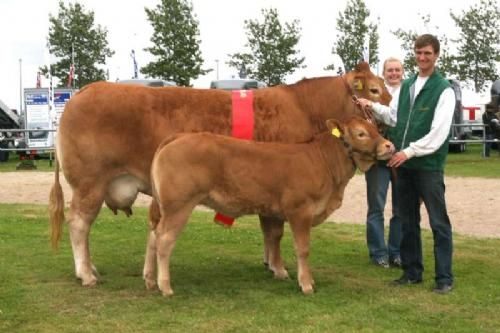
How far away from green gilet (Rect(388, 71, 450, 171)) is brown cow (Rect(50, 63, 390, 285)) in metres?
0.73

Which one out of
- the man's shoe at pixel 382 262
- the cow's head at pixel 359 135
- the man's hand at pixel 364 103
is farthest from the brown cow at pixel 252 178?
the man's shoe at pixel 382 262

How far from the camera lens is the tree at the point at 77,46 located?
41.2 metres

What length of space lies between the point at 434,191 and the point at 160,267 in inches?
100

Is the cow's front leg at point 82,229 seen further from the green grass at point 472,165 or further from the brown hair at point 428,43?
the green grass at point 472,165

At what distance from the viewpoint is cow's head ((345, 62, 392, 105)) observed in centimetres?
738

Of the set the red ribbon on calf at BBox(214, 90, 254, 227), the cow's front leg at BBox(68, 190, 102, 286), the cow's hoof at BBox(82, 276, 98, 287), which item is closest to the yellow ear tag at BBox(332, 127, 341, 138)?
the red ribbon on calf at BBox(214, 90, 254, 227)

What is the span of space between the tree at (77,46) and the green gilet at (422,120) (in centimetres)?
3623

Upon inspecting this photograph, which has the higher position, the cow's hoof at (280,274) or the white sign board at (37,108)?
the white sign board at (37,108)

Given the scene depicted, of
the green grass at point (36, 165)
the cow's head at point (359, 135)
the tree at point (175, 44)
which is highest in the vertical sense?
the tree at point (175, 44)

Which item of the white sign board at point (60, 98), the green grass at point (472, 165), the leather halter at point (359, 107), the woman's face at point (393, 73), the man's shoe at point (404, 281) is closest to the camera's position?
the man's shoe at point (404, 281)

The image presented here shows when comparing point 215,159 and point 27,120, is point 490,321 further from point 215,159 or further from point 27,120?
point 27,120

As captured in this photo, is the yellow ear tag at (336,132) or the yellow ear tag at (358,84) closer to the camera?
→ the yellow ear tag at (336,132)

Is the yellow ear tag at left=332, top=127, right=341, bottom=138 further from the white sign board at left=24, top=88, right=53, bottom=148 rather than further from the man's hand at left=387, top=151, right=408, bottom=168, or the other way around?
the white sign board at left=24, top=88, right=53, bottom=148

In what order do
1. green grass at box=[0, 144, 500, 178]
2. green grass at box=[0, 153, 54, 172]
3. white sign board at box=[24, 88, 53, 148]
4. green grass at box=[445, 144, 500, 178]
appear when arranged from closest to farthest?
green grass at box=[445, 144, 500, 178] < green grass at box=[0, 144, 500, 178] < green grass at box=[0, 153, 54, 172] < white sign board at box=[24, 88, 53, 148]
